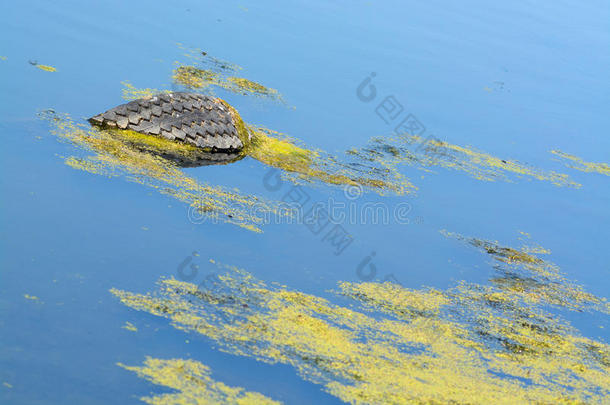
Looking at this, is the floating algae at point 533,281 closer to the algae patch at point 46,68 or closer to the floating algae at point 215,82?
the floating algae at point 215,82

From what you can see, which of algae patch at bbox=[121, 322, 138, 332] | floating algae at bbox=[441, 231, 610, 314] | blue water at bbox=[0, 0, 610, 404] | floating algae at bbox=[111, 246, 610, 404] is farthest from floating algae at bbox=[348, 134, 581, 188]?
algae patch at bbox=[121, 322, 138, 332]

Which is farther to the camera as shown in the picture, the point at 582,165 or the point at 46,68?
the point at 582,165

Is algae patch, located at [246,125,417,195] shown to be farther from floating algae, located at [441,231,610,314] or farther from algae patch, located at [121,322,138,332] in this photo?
algae patch, located at [121,322,138,332]

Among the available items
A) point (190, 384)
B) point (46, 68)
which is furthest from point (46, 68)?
point (190, 384)

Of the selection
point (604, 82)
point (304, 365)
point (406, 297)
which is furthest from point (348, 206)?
point (604, 82)

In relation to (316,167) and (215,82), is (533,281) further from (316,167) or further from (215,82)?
(215,82)
